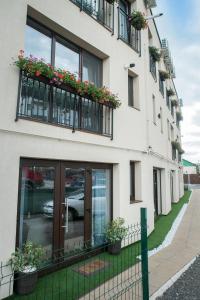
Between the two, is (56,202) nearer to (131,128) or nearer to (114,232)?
(114,232)

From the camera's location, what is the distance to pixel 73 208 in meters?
6.20

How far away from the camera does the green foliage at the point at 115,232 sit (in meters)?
6.68

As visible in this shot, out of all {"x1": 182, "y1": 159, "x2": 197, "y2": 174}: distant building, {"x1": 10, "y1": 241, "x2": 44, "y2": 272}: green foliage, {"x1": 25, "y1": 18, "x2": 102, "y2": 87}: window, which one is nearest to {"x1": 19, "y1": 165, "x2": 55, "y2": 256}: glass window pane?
{"x1": 10, "y1": 241, "x2": 44, "y2": 272}: green foliage

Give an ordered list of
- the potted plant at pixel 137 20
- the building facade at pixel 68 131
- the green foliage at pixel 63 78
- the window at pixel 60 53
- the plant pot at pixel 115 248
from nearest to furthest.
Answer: the building facade at pixel 68 131 → the green foliage at pixel 63 78 → the window at pixel 60 53 → the plant pot at pixel 115 248 → the potted plant at pixel 137 20

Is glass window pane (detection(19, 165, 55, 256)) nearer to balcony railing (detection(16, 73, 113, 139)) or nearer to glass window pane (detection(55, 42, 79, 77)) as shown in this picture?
balcony railing (detection(16, 73, 113, 139))

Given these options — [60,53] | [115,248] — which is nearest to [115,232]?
[115,248]

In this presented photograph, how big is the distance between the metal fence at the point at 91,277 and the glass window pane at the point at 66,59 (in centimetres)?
455

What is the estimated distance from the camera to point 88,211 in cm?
661

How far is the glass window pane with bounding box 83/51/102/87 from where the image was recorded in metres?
7.37

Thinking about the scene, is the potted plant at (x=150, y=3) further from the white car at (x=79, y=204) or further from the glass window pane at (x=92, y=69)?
the white car at (x=79, y=204)

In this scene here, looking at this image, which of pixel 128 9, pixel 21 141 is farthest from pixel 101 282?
pixel 128 9

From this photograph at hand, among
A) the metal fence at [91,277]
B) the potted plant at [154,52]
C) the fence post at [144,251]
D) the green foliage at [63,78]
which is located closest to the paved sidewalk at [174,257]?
the metal fence at [91,277]

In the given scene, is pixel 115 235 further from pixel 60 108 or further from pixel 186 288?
pixel 60 108

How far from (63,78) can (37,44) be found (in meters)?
1.22
